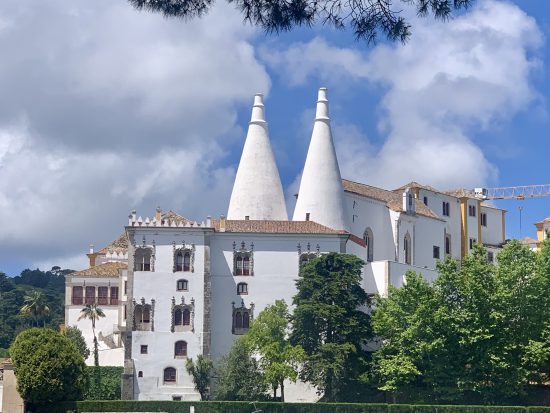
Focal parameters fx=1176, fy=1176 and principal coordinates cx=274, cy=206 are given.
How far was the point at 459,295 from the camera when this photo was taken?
64.8m

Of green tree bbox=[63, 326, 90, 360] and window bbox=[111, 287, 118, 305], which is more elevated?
window bbox=[111, 287, 118, 305]

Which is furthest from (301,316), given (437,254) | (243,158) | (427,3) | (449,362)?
(427,3)

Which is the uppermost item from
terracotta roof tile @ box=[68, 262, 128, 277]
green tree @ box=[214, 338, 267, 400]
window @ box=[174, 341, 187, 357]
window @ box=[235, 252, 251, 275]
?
terracotta roof tile @ box=[68, 262, 128, 277]

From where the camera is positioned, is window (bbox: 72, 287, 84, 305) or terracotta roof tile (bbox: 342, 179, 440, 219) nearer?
terracotta roof tile (bbox: 342, 179, 440, 219)

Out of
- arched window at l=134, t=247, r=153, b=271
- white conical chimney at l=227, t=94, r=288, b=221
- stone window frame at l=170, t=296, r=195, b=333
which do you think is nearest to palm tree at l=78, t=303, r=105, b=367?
arched window at l=134, t=247, r=153, b=271

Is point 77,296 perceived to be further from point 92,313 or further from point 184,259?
point 184,259

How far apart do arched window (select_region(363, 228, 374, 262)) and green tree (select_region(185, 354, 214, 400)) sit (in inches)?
592

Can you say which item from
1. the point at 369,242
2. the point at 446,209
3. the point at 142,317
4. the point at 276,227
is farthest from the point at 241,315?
the point at 446,209

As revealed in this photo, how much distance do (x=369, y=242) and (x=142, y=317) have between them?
17.8 meters

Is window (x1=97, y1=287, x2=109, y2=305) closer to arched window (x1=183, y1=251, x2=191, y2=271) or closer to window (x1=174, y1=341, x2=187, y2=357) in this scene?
arched window (x1=183, y1=251, x2=191, y2=271)

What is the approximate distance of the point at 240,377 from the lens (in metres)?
67.0

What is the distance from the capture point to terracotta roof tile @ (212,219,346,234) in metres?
72.0

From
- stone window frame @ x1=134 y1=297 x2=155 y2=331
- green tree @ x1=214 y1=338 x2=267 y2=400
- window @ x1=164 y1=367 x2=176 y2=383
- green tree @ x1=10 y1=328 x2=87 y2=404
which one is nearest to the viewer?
green tree @ x1=10 y1=328 x2=87 y2=404

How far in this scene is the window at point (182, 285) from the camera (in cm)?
7100
